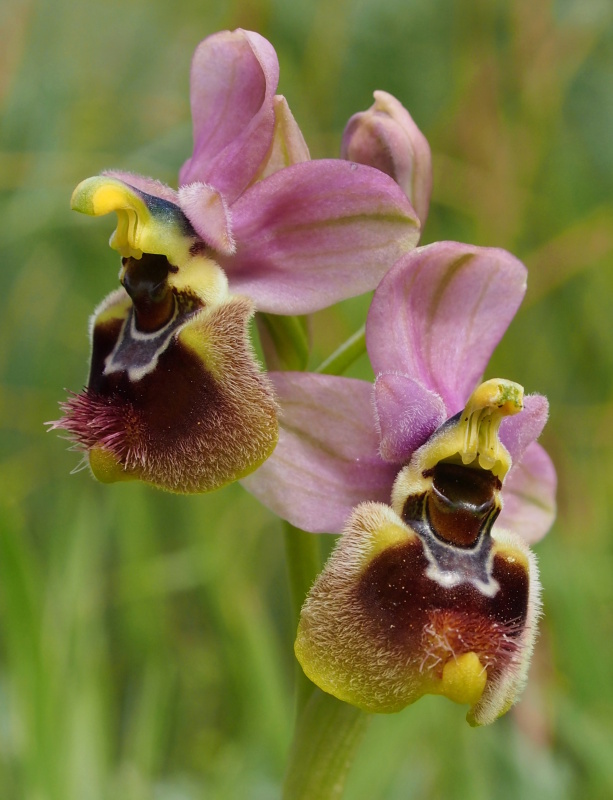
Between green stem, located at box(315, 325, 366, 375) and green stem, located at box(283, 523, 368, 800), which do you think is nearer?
green stem, located at box(283, 523, 368, 800)

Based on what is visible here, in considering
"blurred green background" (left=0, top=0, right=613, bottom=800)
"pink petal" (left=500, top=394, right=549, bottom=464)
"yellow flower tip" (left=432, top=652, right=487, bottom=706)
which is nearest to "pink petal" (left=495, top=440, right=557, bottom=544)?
"pink petal" (left=500, top=394, right=549, bottom=464)

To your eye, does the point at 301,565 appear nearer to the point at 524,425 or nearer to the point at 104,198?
the point at 524,425

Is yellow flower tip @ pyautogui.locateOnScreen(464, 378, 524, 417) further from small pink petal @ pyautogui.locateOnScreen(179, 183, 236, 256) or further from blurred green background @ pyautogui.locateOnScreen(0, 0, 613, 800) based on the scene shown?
blurred green background @ pyautogui.locateOnScreen(0, 0, 613, 800)

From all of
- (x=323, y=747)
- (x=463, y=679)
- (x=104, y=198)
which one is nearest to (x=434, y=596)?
(x=463, y=679)

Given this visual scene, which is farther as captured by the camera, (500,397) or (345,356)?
(345,356)

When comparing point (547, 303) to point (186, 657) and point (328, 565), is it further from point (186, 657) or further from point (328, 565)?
point (328, 565)

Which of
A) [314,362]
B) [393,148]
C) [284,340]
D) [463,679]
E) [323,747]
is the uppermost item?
[393,148]
